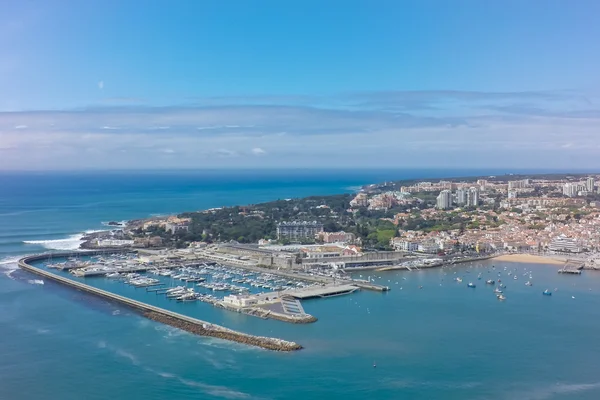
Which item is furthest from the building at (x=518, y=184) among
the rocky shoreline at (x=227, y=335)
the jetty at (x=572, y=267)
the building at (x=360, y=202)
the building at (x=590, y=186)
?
the rocky shoreline at (x=227, y=335)

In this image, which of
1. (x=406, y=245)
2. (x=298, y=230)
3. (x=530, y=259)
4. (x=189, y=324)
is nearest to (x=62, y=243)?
(x=298, y=230)

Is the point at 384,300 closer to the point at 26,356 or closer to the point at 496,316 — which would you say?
the point at 496,316

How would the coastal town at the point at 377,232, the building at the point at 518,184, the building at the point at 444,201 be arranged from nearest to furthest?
the coastal town at the point at 377,232 < the building at the point at 444,201 < the building at the point at 518,184

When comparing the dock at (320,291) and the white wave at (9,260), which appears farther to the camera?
the white wave at (9,260)

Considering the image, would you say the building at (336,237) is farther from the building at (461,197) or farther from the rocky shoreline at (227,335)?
the building at (461,197)

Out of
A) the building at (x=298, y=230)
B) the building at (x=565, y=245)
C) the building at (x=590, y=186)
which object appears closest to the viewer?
the building at (x=565, y=245)

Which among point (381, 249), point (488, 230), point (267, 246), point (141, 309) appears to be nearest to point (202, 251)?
point (267, 246)

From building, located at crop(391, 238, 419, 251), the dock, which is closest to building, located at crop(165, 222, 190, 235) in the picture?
building, located at crop(391, 238, 419, 251)
